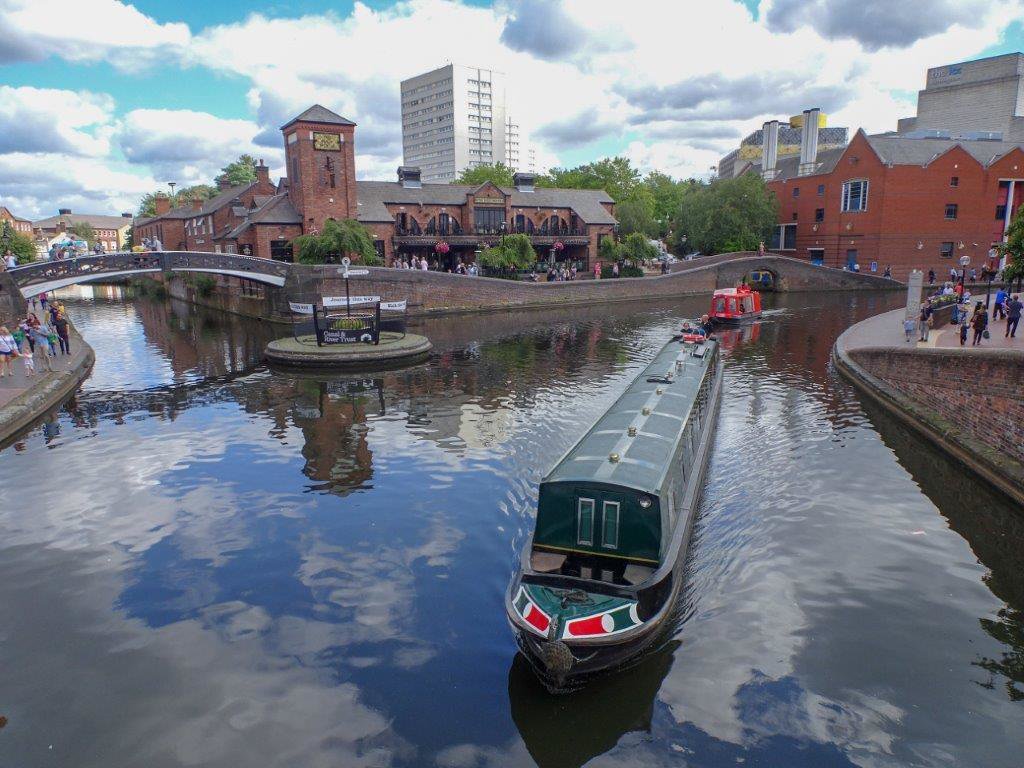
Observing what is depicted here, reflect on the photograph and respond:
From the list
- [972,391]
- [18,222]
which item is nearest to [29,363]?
[972,391]

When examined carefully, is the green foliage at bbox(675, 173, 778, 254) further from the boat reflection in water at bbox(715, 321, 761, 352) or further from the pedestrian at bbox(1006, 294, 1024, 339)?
the pedestrian at bbox(1006, 294, 1024, 339)

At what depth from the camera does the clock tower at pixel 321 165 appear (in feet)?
151

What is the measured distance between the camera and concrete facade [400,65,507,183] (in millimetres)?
155375

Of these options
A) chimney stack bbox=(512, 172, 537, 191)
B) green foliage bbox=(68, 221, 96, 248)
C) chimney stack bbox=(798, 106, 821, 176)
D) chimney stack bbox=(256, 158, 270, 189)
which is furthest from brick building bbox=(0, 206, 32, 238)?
chimney stack bbox=(798, 106, 821, 176)

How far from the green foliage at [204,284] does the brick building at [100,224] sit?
11669cm

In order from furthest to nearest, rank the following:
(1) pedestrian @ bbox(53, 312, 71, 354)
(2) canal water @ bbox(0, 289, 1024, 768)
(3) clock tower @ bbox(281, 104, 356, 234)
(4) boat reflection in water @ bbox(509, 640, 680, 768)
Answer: (3) clock tower @ bbox(281, 104, 356, 234), (1) pedestrian @ bbox(53, 312, 71, 354), (2) canal water @ bbox(0, 289, 1024, 768), (4) boat reflection in water @ bbox(509, 640, 680, 768)

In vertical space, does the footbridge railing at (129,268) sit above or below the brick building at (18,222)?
below

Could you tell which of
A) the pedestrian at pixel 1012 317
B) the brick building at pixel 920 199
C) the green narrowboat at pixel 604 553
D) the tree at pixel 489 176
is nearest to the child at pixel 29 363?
the green narrowboat at pixel 604 553

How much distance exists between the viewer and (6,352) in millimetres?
21188

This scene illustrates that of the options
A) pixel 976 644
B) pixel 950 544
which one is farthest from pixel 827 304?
pixel 976 644

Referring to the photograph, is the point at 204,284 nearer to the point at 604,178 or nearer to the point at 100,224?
the point at 604,178

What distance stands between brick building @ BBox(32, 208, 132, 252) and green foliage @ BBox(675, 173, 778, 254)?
451 feet

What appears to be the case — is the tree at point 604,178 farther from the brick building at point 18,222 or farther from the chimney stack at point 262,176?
the brick building at point 18,222

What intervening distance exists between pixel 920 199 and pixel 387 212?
4535 cm
